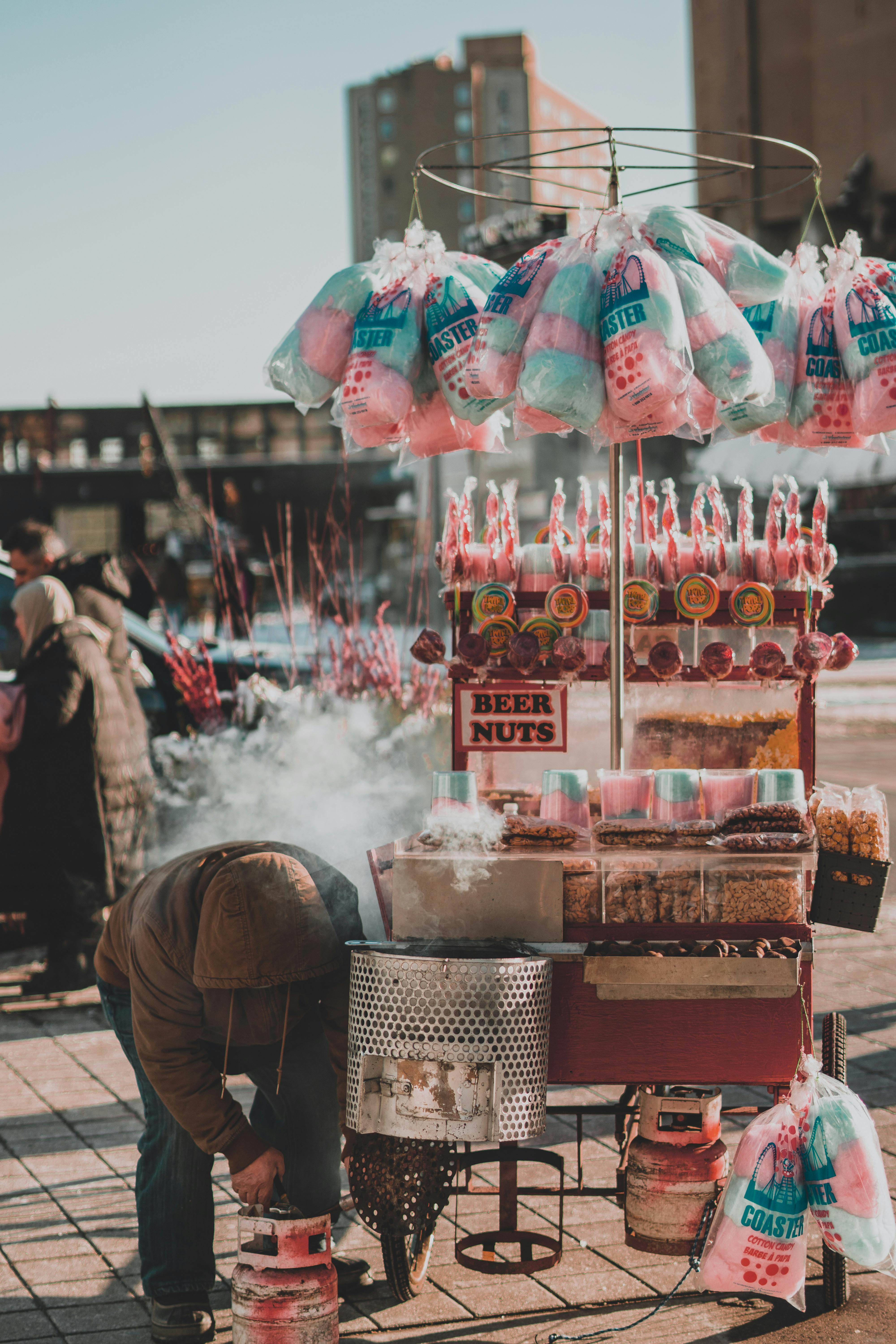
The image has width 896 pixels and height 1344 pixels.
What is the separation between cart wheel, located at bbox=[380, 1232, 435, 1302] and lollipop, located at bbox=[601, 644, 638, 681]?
5.26ft

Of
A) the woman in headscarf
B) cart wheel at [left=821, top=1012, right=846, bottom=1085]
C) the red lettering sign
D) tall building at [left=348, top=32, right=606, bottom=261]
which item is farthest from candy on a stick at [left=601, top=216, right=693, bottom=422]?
tall building at [left=348, top=32, right=606, bottom=261]

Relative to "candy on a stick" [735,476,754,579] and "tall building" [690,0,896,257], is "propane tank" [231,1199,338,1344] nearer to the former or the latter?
"candy on a stick" [735,476,754,579]

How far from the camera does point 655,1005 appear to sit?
3.11 metres

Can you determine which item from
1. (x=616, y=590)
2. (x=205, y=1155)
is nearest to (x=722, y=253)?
(x=616, y=590)

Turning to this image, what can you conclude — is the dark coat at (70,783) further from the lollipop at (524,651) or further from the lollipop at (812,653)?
the lollipop at (812,653)

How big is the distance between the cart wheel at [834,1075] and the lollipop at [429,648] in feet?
5.08

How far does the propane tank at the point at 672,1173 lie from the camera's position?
10.2 feet

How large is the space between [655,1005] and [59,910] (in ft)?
12.3

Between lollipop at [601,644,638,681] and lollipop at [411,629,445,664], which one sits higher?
lollipop at [411,629,445,664]

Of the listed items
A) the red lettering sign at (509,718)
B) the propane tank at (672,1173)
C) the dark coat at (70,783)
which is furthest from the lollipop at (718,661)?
the dark coat at (70,783)

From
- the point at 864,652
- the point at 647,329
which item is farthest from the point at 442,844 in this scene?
the point at 864,652

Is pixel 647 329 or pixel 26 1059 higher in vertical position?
pixel 647 329

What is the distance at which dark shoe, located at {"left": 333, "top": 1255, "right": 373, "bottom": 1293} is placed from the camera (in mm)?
3441

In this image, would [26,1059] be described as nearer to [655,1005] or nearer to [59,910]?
[59,910]
